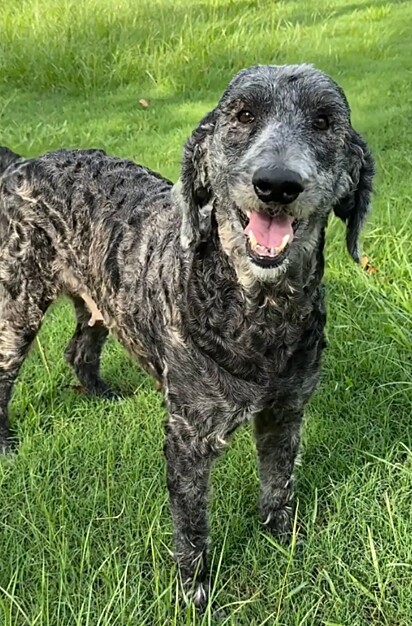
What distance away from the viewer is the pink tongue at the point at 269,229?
2.37 metres

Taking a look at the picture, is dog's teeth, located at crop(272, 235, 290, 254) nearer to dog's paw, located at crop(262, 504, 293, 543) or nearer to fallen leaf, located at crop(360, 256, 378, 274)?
dog's paw, located at crop(262, 504, 293, 543)

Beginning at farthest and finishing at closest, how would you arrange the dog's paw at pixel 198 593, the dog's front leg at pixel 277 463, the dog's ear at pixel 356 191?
the dog's front leg at pixel 277 463
the dog's paw at pixel 198 593
the dog's ear at pixel 356 191

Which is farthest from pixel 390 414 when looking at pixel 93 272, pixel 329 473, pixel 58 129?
pixel 58 129

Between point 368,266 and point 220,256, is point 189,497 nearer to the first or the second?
point 220,256

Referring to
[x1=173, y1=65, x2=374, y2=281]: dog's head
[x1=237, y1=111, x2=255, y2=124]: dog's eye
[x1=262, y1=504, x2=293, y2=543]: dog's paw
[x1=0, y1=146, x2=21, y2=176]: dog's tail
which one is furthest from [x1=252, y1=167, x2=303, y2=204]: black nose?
[x1=0, y1=146, x2=21, y2=176]: dog's tail

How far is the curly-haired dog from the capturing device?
2.41 metres

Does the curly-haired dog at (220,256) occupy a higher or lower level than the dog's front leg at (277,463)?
higher

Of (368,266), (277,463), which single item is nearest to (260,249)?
(277,463)

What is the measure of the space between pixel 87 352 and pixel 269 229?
201 cm

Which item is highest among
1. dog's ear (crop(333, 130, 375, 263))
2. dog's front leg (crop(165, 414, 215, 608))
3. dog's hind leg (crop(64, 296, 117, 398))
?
dog's ear (crop(333, 130, 375, 263))

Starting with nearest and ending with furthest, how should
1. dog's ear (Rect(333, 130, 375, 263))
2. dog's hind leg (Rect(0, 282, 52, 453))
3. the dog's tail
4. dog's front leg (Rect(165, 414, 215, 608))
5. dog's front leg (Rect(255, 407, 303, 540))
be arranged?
1. dog's ear (Rect(333, 130, 375, 263))
2. dog's front leg (Rect(165, 414, 215, 608))
3. dog's front leg (Rect(255, 407, 303, 540))
4. dog's hind leg (Rect(0, 282, 52, 453))
5. the dog's tail

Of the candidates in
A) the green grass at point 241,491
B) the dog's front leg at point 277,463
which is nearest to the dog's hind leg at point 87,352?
the green grass at point 241,491

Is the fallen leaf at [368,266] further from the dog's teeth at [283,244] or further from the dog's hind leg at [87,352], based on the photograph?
the dog's teeth at [283,244]

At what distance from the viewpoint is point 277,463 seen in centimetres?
316
